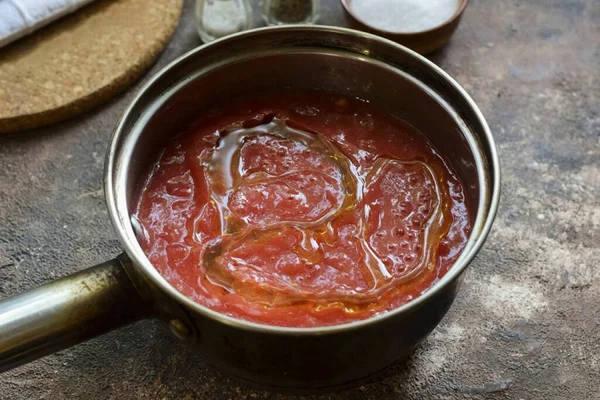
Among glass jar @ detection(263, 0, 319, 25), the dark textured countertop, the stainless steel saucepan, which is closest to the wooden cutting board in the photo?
the dark textured countertop

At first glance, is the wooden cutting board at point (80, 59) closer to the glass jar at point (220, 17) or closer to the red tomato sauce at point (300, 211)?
the glass jar at point (220, 17)

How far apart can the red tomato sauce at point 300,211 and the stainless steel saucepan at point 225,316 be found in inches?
1.3

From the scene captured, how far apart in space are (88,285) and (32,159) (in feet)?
1.73

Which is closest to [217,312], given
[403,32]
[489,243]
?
[489,243]

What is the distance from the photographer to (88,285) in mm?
832

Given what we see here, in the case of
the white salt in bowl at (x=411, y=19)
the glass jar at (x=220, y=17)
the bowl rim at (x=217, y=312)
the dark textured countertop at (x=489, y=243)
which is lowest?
the dark textured countertop at (x=489, y=243)

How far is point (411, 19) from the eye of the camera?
142 centimetres

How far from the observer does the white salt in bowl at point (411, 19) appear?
4.47ft

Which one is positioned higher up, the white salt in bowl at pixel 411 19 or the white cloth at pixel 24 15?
the white cloth at pixel 24 15

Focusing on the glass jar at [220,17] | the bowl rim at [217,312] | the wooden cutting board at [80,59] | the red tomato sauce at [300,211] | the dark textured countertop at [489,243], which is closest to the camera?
the bowl rim at [217,312]

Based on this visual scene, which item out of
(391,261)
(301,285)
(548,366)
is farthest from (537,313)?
(301,285)

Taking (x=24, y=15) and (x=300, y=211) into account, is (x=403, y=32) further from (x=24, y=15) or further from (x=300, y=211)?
(x=24, y=15)

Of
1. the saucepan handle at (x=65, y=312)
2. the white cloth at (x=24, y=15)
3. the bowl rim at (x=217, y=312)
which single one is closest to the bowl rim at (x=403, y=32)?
the bowl rim at (x=217, y=312)

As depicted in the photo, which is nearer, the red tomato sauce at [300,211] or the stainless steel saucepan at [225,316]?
the stainless steel saucepan at [225,316]
